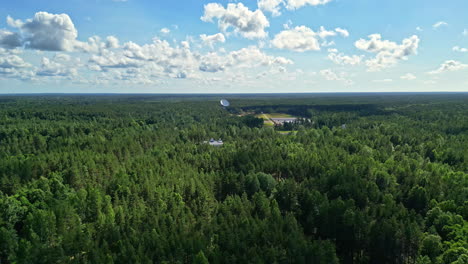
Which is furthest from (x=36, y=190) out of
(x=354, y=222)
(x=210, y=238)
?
(x=354, y=222)

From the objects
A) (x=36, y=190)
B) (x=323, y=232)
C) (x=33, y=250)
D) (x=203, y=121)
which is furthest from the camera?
(x=203, y=121)

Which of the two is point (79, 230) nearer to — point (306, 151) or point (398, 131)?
point (306, 151)

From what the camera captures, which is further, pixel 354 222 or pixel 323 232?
pixel 323 232

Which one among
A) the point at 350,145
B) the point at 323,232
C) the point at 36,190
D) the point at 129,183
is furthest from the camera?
the point at 350,145

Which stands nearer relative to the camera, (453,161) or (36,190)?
(36,190)

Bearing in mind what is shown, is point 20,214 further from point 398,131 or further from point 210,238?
point 398,131

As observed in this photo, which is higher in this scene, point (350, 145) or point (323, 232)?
point (350, 145)

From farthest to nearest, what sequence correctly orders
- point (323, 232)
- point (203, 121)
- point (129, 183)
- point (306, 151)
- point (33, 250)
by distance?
point (203, 121) → point (306, 151) → point (129, 183) → point (323, 232) → point (33, 250)

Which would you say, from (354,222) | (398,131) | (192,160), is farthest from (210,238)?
(398,131)

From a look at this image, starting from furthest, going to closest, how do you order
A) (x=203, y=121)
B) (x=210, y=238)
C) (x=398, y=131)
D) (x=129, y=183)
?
(x=203, y=121) < (x=398, y=131) < (x=129, y=183) < (x=210, y=238)
